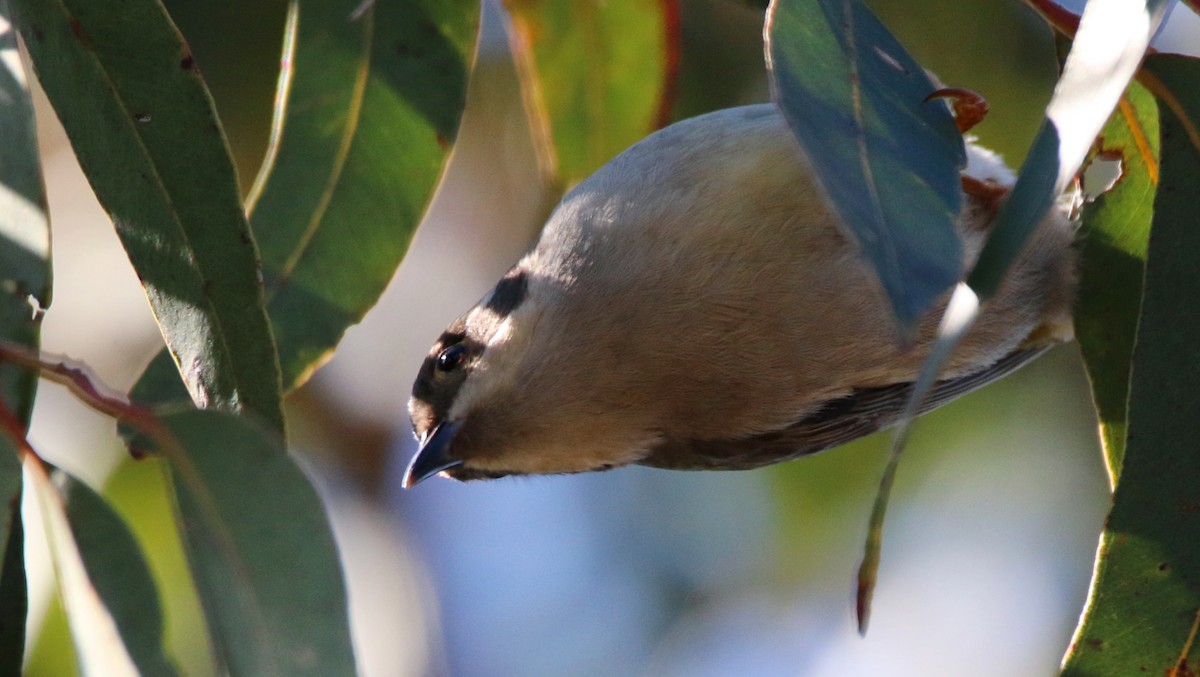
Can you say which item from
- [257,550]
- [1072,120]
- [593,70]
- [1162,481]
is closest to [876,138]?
[1072,120]

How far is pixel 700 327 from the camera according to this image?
90.5 inches

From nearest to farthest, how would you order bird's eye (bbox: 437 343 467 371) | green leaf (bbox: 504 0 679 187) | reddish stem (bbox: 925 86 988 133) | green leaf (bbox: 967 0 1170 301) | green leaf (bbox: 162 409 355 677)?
green leaf (bbox: 967 0 1170 301)
green leaf (bbox: 162 409 355 677)
reddish stem (bbox: 925 86 988 133)
bird's eye (bbox: 437 343 467 371)
green leaf (bbox: 504 0 679 187)

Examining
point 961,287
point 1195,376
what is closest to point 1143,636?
point 1195,376

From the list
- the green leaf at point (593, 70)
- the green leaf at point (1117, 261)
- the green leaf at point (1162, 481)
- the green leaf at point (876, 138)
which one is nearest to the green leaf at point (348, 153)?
the green leaf at point (593, 70)

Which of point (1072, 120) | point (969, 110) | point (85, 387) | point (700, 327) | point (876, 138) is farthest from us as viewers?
point (969, 110)

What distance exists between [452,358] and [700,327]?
22.5 inches

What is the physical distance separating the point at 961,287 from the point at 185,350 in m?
1.08

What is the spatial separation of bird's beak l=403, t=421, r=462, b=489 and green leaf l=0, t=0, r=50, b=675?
0.80 meters

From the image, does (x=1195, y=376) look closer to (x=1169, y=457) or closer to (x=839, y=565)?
(x=1169, y=457)

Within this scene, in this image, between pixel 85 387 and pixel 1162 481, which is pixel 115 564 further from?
pixel 1162 481

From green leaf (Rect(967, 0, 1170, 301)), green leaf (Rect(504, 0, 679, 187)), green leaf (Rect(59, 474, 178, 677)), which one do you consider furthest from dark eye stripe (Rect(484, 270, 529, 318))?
green leaf (Rect(967, 0, 1170, 301))

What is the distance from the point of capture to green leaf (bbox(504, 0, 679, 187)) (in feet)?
9.91

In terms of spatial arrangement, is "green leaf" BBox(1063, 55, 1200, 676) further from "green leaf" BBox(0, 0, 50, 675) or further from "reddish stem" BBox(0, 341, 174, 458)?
"green leaf" BBox(0, 0, 50, 675)

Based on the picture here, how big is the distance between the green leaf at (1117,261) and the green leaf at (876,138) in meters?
0.73
